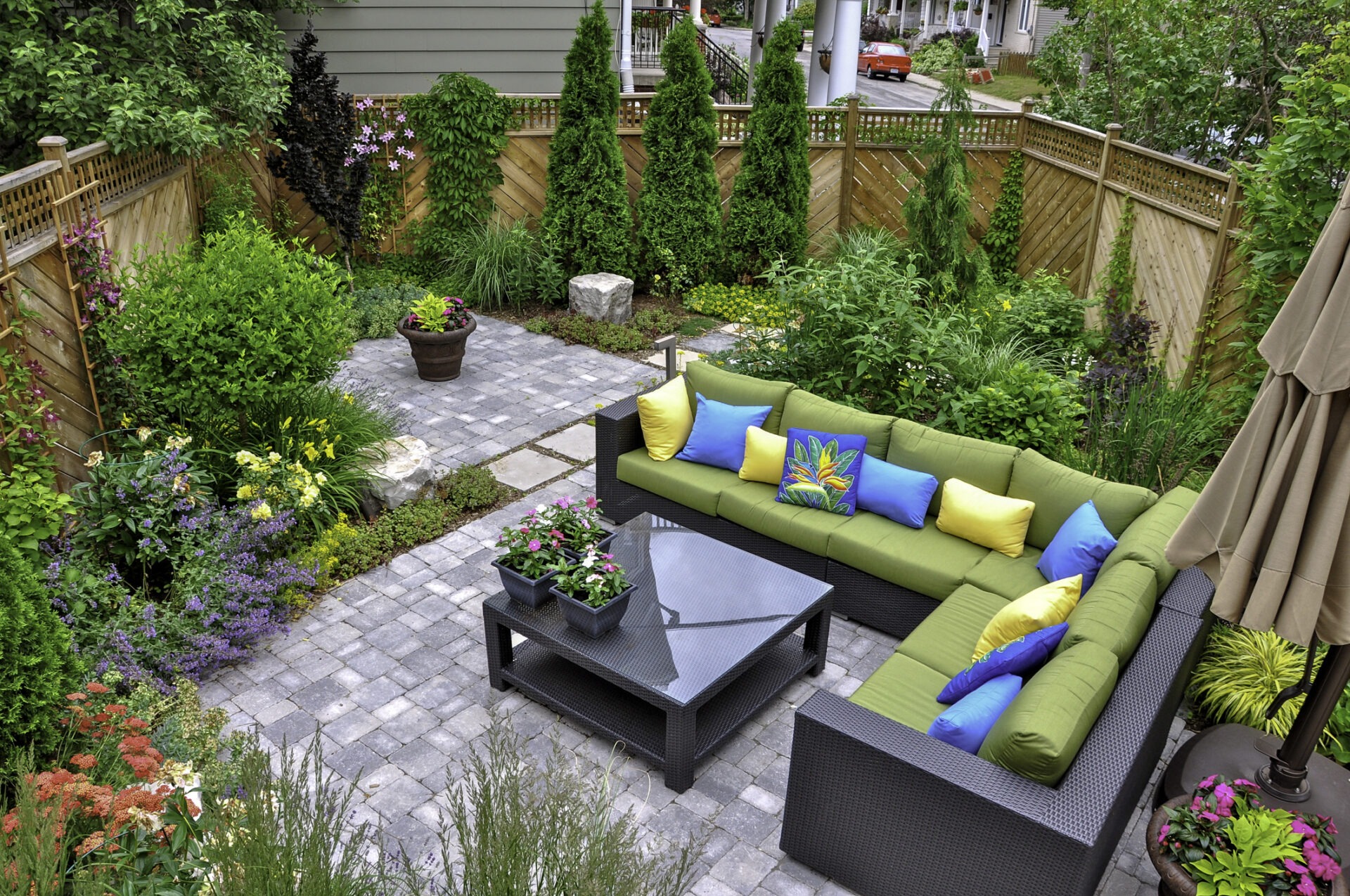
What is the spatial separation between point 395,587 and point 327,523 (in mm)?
718

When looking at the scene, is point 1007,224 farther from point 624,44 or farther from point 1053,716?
point 1053,716

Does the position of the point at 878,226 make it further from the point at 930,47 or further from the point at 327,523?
the point at 930,47

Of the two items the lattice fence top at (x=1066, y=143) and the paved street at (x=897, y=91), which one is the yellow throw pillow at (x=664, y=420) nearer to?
the lattice fence top at (x=1066, y=143)

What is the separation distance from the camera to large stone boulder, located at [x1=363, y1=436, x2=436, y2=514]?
605 centimetres

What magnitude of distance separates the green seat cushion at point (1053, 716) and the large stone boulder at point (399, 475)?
3995 millimetres

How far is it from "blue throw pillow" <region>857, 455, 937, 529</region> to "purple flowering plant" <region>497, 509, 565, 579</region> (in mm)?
1775

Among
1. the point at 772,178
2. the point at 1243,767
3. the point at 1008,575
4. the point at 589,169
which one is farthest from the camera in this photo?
the point at 772,178

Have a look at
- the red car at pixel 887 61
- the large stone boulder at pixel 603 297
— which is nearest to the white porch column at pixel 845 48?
the large stone boulder at pixel 603 297

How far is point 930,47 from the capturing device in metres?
33.5

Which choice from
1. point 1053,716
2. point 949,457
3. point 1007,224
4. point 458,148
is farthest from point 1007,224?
point 1053,716

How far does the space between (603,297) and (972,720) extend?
262 inches

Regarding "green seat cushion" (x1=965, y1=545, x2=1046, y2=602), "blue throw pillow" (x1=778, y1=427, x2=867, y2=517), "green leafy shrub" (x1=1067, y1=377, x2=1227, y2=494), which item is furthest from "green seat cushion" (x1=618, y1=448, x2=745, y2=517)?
"green leafy shrub" (x1=1067, y1=377, x2=1227, y2=494)

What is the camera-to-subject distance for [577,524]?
4.64 m

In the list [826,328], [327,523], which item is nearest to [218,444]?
[327,523]
